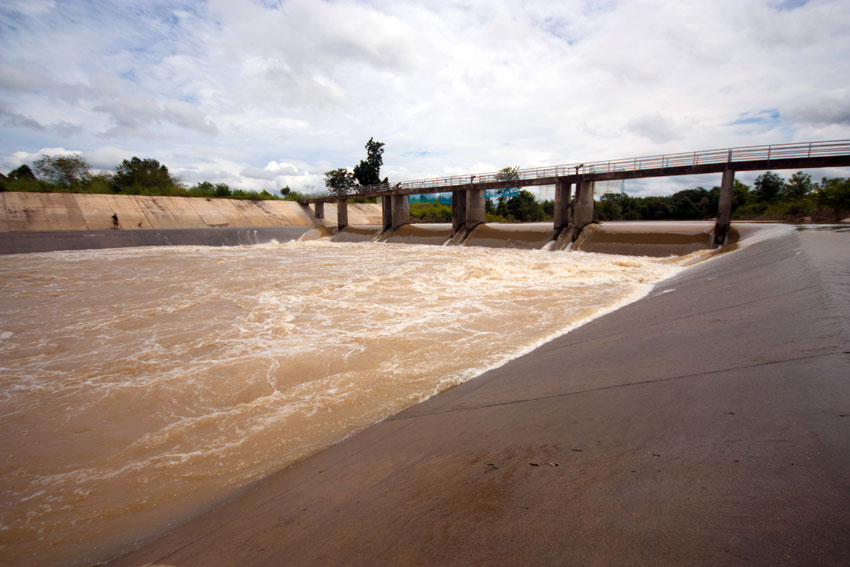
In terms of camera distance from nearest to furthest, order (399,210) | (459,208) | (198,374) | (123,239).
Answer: (198,374)
(123,239)
(459,208)
(399,210)

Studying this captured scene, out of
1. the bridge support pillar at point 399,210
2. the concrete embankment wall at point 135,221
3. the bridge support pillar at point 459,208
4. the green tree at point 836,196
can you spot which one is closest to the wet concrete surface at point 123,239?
the concrete embankment wall at point 135,221

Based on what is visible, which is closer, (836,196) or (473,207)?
(836,196)

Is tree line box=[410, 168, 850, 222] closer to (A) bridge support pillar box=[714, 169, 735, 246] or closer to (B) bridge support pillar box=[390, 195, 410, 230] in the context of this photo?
(B) bridge support pillar box=[390, 195, 410, 230]

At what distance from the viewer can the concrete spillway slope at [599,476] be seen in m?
1.37

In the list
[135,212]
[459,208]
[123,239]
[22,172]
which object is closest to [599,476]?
[459,208]

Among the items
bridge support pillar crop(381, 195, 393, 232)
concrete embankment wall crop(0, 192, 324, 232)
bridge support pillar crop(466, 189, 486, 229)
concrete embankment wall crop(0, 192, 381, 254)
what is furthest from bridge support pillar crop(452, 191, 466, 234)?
concrete embankment wall crop(0, 192, 324, 232)

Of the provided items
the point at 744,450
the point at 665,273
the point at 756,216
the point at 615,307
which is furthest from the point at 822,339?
the point at 756,216

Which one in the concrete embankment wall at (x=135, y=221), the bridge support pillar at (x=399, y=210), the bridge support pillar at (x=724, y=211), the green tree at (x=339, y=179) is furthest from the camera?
the green tree at (x=339, y=179)

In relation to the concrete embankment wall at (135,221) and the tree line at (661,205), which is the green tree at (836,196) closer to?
the tree line at (661,205)

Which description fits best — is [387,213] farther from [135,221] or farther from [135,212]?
[135,212]

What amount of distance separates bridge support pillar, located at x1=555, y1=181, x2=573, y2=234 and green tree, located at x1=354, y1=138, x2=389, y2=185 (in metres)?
37.1

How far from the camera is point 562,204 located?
20406mm

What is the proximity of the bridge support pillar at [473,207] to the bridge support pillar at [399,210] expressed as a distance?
21.2 feet

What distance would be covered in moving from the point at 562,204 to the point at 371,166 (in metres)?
38.4
